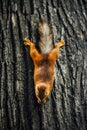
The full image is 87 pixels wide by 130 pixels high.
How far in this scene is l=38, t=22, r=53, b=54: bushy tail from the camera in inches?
148

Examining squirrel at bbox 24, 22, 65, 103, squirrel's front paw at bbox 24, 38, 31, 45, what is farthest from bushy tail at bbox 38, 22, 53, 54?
squirrel's front paw at bbox 24, 38, 31, 45

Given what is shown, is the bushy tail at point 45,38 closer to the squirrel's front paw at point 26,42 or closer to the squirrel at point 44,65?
the squirrel at point 44,65

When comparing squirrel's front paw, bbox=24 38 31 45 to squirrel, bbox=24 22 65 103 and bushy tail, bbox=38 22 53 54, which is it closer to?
squirrel, bbox=24 22 65 103

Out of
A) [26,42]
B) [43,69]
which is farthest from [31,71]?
[26,42]

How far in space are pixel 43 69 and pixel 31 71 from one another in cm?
12

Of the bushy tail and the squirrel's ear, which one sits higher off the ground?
the bushy tail

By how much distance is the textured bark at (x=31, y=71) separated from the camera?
376 cm

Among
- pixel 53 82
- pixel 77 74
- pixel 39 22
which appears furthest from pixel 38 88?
pixel 39 22

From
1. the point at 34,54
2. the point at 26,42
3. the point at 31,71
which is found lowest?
the point at 31,71

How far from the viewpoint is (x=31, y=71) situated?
12.4 feet

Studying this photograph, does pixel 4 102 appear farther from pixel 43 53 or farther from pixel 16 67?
pixel 43 53

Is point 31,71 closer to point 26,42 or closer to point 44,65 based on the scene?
point 44,65

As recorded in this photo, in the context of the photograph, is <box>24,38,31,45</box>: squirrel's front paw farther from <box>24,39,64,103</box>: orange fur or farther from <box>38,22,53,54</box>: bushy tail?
<box>38,22,53,54</box>: bushy tail

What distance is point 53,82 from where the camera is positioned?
3770 mm
